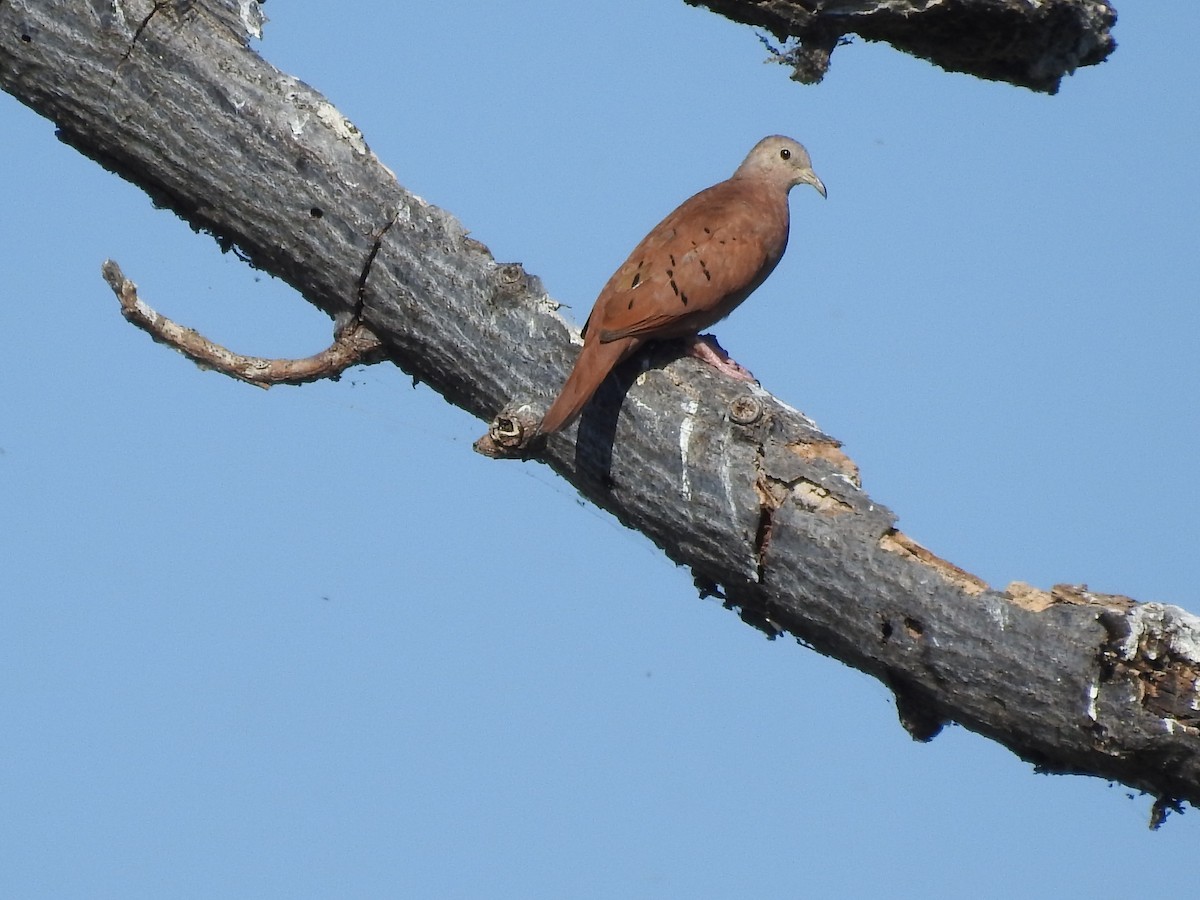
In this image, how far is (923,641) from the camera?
333 cm

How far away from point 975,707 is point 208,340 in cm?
240

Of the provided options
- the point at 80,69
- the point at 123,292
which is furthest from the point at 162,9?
the point at 123,292

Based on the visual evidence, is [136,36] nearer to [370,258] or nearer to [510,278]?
[370,258]

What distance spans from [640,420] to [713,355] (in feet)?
2.07

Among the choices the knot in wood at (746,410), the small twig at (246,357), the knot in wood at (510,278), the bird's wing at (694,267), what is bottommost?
the small twig at (246,357)

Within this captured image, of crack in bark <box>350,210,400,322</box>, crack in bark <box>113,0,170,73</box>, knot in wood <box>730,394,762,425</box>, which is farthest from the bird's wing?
crack in bark <box>113,0,170,73</box>

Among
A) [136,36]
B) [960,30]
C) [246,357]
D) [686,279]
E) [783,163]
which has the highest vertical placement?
[783,163]

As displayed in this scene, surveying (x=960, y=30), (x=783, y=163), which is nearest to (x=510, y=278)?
(x=960, y=30)

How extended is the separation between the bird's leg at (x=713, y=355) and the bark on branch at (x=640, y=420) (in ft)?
0.72

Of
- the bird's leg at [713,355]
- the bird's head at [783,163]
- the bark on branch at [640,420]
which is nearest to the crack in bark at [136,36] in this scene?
the bark on branch at [640,420]

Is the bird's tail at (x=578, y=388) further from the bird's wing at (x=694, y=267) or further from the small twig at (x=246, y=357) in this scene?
the small twig at (x=246, y=357)

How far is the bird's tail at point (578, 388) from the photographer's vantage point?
12.4 feet

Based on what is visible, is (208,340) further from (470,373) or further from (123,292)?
(470,373)

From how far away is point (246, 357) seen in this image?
4.18m
